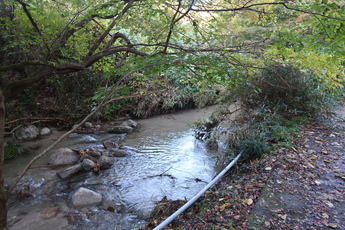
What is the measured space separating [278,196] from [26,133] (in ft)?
22.6

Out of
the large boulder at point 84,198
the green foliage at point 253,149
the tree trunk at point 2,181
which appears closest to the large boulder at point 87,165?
the large boulder at point 84,198

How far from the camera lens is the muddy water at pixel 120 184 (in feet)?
10.3

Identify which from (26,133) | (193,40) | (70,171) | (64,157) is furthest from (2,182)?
(26,133)

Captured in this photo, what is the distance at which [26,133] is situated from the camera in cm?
645

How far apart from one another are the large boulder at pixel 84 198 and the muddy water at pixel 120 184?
0.36 feet

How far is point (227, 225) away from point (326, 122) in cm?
448

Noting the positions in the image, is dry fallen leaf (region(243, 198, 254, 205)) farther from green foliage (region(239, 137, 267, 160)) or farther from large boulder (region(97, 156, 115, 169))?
large boulder (region(97, 156, 115, 169))

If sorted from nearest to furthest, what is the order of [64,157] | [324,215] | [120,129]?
[324,215]
[64,157]
[120,129]

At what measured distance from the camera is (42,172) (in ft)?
14.9

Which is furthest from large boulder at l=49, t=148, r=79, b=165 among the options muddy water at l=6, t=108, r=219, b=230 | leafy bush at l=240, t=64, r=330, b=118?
leafy bush at l=240, t=64, r=330, b=118

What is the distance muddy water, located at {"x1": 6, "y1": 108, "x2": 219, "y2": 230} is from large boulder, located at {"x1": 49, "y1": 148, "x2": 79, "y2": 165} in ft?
0.78

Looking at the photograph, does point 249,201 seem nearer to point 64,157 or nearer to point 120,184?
point 120,184

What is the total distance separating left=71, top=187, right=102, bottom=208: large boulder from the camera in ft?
11.3

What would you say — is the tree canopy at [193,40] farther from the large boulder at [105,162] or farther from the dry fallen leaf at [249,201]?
the large boulder at [105,162]
